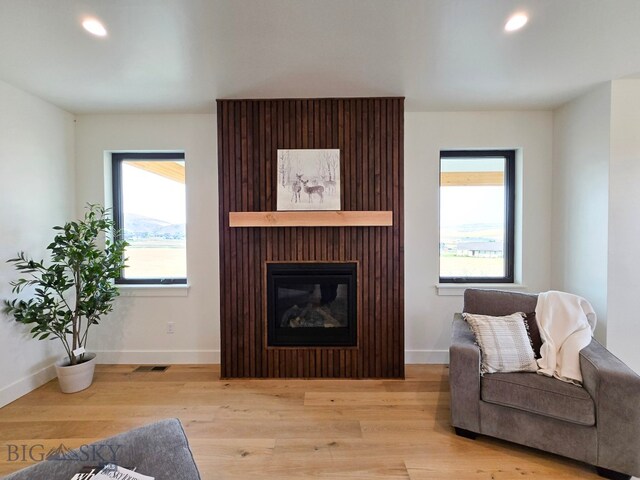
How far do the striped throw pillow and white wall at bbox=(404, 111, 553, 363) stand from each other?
0.91m

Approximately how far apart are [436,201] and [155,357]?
322 centimetres

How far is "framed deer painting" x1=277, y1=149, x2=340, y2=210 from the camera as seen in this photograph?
263 cm

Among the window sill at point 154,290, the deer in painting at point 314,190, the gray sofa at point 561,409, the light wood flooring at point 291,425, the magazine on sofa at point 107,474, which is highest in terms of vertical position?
the deer in painting at point 314,190

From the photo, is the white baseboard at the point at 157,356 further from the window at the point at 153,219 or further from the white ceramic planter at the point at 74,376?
the window at the point at 153,219

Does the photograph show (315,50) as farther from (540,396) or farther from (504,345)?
(540,396)

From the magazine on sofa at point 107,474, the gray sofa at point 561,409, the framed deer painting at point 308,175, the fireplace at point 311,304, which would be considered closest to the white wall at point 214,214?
the fireplace at point 311,304

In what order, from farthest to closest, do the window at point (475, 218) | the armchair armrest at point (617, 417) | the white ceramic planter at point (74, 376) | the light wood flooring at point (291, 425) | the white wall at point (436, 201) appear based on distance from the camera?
the window at point (475, 218) → the white wall at point (436, 201) → the white ceramic planter at point (74, 376) → the light wood flooring at point (291, 425) → the armchair armrest at point (617, 417)

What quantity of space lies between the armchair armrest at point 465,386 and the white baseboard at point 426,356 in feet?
3.44

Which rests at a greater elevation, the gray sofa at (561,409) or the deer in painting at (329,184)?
the deer in painting at (329,184)

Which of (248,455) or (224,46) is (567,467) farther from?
(224,46)

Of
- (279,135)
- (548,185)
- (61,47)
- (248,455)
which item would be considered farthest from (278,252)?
(548,185)

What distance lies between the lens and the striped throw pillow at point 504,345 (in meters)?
1.86

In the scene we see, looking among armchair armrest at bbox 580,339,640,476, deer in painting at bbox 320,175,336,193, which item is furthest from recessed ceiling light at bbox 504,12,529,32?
armchair armrest at bbox 580,339,640,476

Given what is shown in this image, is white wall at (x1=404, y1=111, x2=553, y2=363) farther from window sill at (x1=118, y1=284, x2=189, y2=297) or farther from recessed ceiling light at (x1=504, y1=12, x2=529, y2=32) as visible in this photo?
window sill at (x1=118, y1=284, x2=189, y2=297)
